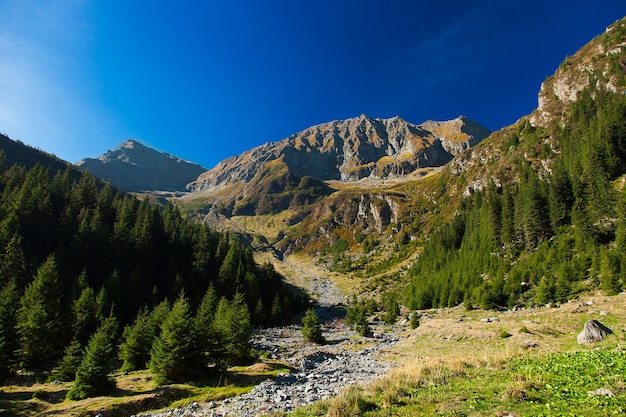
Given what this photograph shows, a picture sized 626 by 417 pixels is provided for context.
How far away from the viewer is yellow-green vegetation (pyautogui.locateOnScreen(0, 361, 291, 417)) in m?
21.4

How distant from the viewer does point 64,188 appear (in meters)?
112

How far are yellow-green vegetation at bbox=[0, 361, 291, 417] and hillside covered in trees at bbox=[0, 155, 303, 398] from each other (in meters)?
1.87

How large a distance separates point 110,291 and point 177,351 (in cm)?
5018

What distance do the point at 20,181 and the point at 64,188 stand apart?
13330mm

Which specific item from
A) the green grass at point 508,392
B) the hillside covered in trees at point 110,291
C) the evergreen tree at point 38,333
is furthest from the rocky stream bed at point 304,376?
the evergreen tree at point 38,333

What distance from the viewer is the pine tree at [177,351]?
28422 mm

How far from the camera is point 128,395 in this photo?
2455 centimetres

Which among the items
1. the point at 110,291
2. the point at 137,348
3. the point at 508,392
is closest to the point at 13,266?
the point at 110,291

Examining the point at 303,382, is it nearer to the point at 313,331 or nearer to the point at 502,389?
the point at 502,389

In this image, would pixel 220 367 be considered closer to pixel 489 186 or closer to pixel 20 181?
pixel 20 181

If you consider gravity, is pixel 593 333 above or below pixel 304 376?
above

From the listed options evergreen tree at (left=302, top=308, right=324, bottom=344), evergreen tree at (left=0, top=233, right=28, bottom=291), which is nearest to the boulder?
evergreen tree at (left=302, top=308, right=324, bottom=344)

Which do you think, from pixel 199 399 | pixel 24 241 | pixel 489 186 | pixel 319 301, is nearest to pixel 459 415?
pixel 199 399

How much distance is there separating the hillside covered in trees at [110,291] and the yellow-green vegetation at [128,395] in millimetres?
1871
